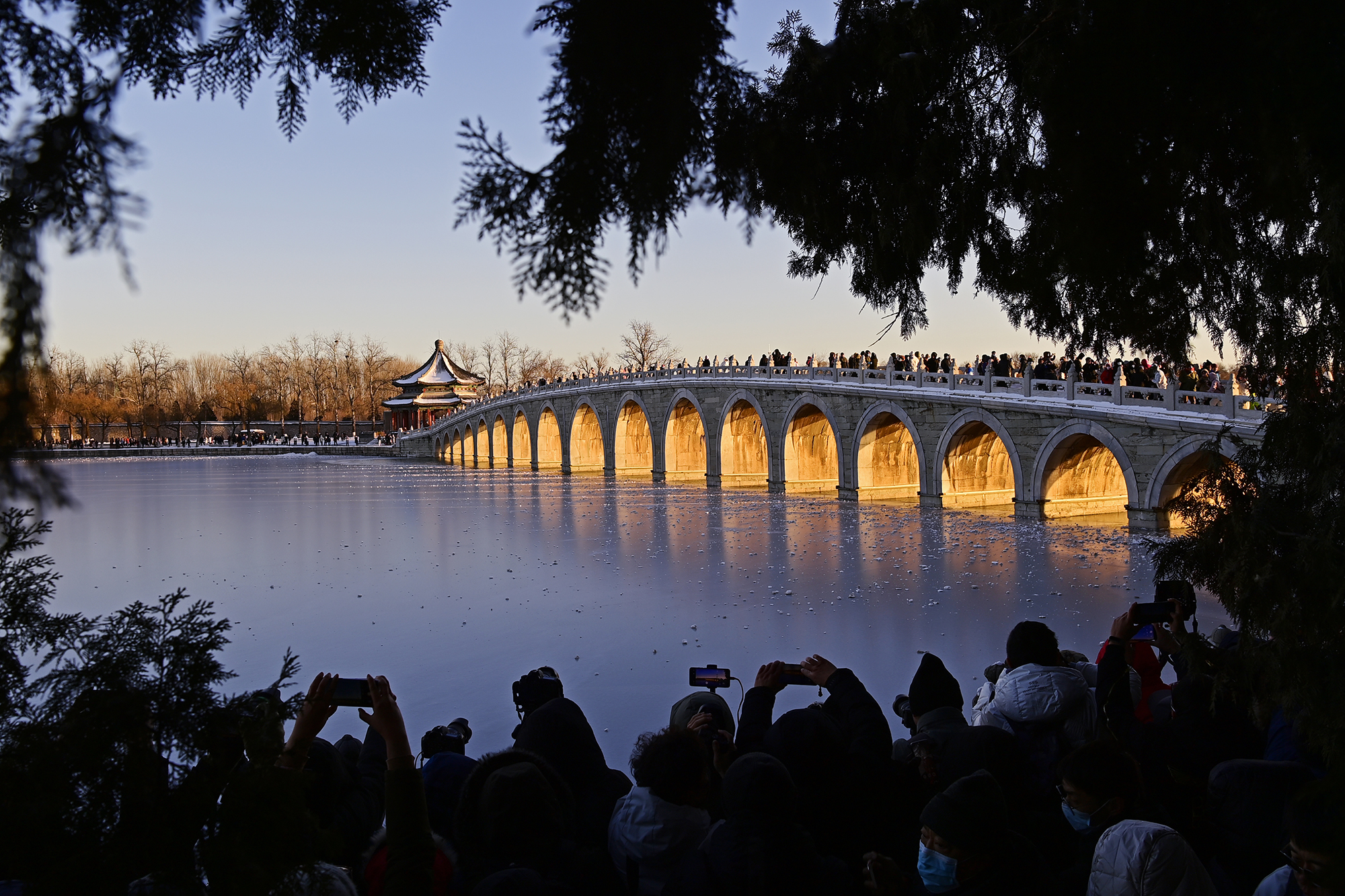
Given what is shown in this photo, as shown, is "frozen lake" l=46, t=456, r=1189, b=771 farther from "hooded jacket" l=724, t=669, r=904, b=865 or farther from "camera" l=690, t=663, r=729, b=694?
"hooded jacket" l=724, t=669, r=904, b=865

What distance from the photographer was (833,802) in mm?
2752

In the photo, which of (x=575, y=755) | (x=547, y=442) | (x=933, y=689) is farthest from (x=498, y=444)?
(x=575, y=755)

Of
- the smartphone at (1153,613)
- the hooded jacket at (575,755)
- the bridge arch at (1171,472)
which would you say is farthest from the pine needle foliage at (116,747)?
the bridge arch at (1171,472)

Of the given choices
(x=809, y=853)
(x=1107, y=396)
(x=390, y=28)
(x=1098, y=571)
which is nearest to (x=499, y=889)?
(x=809, y=853)

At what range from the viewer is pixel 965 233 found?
9.98ft

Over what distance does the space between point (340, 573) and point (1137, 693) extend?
1308 centimetres

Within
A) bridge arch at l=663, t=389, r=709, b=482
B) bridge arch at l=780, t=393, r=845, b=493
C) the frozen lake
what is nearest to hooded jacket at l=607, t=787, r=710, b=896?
the frozen lake

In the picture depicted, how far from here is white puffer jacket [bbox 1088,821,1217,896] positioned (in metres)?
2.18

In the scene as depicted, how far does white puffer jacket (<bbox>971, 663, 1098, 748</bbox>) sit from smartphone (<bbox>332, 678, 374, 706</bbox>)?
2053mm

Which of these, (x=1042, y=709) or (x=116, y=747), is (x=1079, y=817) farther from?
(x=116, y=747)

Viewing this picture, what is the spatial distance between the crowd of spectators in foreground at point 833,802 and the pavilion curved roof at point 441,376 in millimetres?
58945

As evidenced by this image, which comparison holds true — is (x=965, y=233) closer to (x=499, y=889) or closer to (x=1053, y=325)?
(x=1053, y=325)

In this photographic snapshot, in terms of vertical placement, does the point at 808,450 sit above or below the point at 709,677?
above

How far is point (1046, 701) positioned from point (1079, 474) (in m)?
18.5
